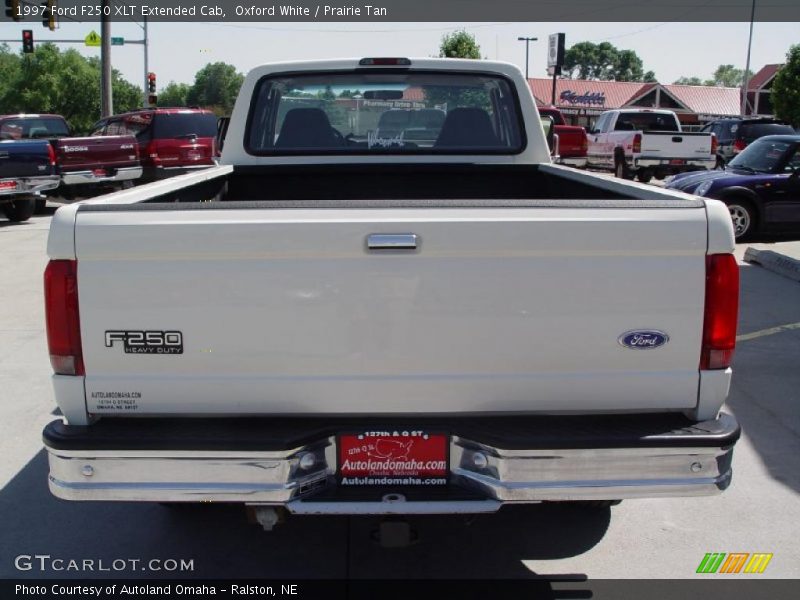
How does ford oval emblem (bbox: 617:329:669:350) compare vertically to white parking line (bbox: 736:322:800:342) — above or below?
above

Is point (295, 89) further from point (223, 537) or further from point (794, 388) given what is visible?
Answer: point (794, 388)

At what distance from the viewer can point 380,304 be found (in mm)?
2799

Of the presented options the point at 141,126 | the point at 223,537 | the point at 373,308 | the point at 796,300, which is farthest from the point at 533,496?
the point at 141,126

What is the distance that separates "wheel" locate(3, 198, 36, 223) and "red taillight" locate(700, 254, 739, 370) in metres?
14.6

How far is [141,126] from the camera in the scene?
19.2 metres

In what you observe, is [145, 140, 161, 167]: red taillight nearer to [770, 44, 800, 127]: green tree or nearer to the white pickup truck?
the white pickup truck

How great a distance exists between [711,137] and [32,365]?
17007 millimetres

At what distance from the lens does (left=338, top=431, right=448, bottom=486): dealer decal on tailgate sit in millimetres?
2916

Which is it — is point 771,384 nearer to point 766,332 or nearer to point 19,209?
point 766,332

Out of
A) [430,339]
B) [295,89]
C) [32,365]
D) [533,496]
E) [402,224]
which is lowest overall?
[32,365]

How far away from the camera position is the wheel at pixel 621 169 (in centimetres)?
2100

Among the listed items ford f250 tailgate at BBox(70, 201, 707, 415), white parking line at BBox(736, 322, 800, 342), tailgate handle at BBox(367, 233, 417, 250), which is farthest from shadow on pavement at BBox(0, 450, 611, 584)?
white parking line at BBox(736, 322, 800, 342)

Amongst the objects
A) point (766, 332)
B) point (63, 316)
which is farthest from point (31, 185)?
point (63, 316)
